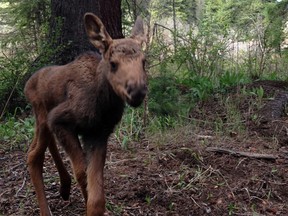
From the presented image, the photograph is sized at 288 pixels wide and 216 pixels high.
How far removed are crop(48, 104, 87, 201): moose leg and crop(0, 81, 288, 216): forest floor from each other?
0.85 m

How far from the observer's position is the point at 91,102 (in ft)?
14.9

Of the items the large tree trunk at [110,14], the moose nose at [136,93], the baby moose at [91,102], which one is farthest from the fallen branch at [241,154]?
the large tree trunk at [110,14]

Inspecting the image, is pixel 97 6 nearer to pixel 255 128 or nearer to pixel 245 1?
pixel 255 128

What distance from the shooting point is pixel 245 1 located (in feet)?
67.8

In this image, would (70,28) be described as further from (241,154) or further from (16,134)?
(241,154)

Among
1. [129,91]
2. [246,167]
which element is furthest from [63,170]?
[246,167]

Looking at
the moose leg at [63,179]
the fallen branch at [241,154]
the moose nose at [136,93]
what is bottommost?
the fallen branch at [241,154]

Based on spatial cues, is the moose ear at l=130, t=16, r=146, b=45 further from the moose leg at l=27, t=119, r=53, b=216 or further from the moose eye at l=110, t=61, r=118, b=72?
the moose leg at l=27, t=119, r=53, b=216

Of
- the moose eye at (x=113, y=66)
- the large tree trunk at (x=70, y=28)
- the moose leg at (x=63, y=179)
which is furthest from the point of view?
the large tree trunk at (x=70, y=28)

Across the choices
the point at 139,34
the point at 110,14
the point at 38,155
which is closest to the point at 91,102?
the point at 139,34

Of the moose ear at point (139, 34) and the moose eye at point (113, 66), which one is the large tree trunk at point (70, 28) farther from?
the moose eye at point (113, 66)

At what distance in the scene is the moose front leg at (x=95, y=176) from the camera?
434 cm

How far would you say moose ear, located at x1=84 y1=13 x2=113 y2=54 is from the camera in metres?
4.52

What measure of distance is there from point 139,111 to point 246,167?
86.4 inches
